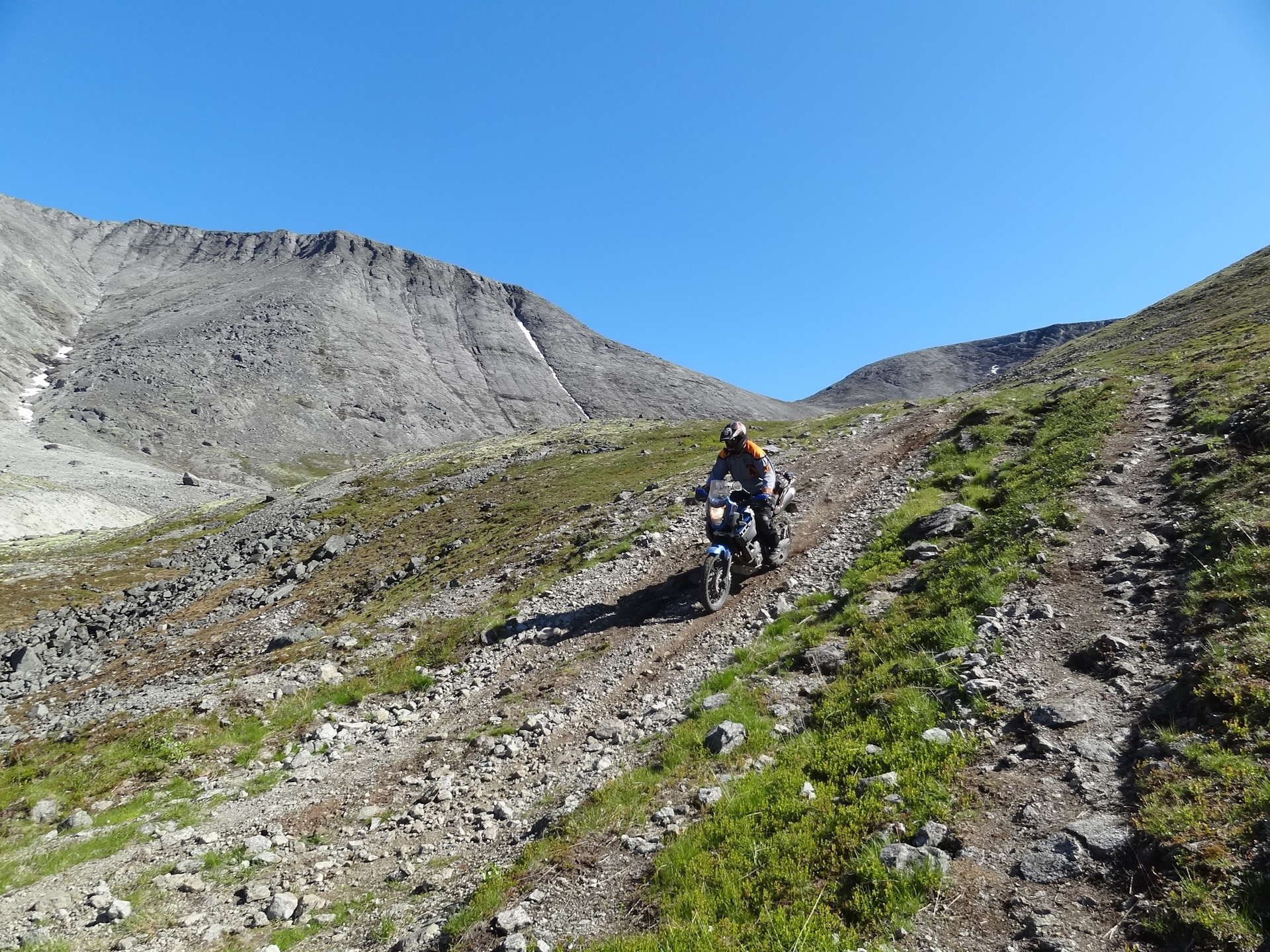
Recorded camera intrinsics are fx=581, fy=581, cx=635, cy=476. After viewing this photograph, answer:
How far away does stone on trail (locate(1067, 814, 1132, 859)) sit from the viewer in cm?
476

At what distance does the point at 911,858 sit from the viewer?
5.15 meters

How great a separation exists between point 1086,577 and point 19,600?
44113 mm

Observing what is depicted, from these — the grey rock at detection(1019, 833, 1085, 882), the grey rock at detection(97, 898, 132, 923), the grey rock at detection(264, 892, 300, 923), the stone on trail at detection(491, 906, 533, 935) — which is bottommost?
the grey rock at detection(264, 892, 300, 923)

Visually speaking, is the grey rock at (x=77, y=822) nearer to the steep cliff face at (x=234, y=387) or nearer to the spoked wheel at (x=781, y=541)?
the spoked wheel at (x=781, y=541)

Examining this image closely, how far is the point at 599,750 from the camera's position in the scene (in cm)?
889

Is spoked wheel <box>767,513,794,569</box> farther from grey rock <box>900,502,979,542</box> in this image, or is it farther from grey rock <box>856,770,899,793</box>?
grey rock <box>856,770,899,793</box>

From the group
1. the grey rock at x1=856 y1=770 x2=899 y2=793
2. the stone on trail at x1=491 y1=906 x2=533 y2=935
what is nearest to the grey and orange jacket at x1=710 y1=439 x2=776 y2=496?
the grey rock at x1=856 y1=770 x2=899 y2=793

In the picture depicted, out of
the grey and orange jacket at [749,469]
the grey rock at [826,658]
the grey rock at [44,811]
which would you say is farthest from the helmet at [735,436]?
the grey rock at [44,811]

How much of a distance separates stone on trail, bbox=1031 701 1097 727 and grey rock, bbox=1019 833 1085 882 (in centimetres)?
177

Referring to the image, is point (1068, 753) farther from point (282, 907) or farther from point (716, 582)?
point (282, 907)

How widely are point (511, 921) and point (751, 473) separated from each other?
10.6 metres

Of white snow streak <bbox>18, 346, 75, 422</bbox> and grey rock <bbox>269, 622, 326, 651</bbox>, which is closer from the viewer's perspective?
grey rock <bbox>269, 622, 326, 651</bbox>

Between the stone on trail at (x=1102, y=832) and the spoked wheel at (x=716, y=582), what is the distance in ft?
26.7

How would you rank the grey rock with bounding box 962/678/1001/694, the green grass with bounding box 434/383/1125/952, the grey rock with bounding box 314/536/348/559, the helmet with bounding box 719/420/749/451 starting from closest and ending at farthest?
the green grass with bounding box 434/383/1125/952 → the grey rock with bounding box 962/678/1001/694 → the helmet with bounding box 719/420/749/451 → the grey rock with bounding box 314/536/348/559
